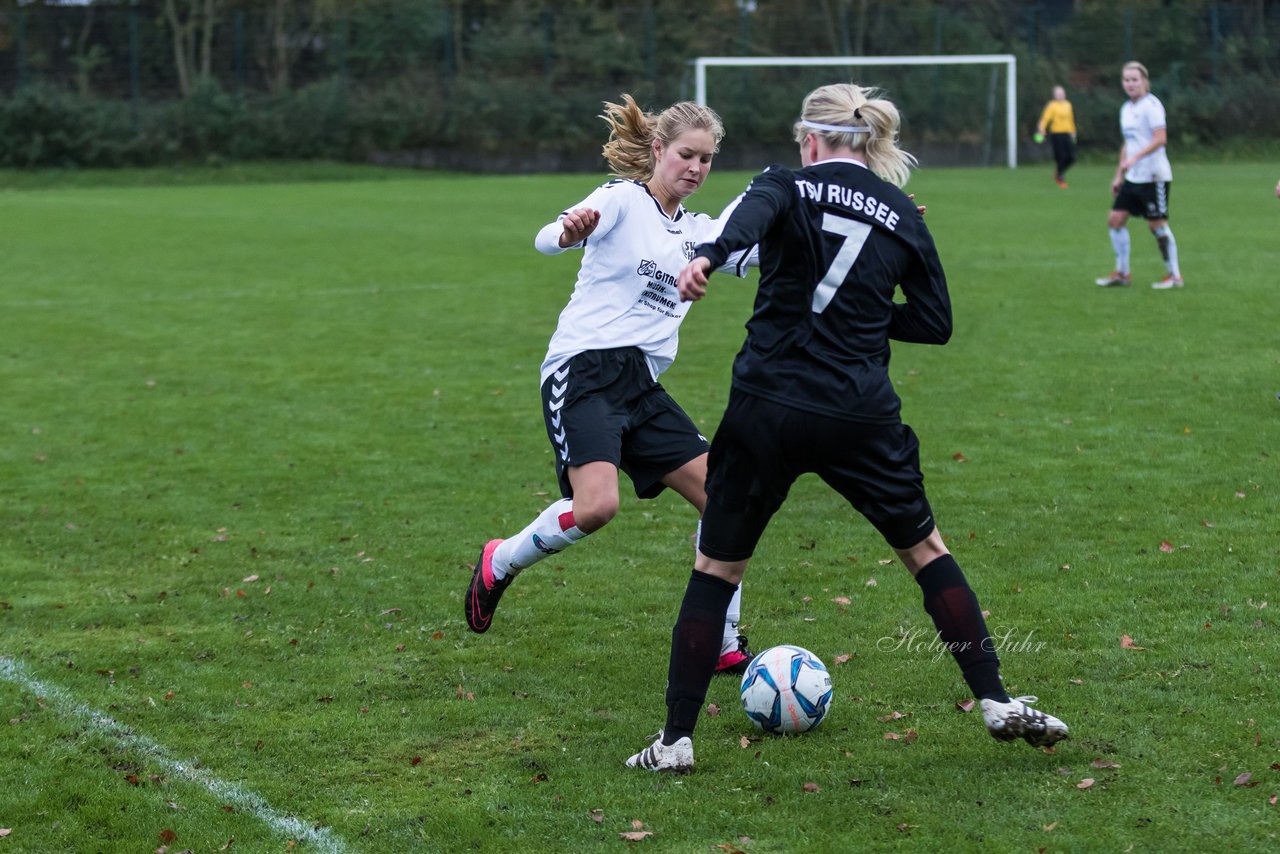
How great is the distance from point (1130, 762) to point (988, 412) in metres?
5.64

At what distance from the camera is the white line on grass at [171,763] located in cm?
406

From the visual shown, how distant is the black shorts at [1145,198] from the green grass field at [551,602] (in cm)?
126

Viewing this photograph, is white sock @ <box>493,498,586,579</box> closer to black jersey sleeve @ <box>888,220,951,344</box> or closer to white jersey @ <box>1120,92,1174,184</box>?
black jersey sleeve @ <box>888,220,951,344</box>

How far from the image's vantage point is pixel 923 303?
4371 millimetres

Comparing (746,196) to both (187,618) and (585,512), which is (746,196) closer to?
(585,512)

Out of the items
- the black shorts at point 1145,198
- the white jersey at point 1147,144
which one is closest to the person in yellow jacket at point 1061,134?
the white jersey at point 1147,144

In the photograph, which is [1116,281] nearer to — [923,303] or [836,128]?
[923,303]

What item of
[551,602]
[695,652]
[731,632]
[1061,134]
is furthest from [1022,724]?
[1061,134]

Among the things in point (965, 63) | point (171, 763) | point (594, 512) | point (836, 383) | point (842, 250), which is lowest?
point (171, 763)

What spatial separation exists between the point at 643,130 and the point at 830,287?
4.95ft

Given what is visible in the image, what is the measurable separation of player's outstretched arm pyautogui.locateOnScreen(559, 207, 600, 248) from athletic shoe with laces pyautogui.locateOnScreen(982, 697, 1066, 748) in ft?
6.79

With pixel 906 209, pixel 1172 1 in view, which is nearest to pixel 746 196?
pixel 906 209

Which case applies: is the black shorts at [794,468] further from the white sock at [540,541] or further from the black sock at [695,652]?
the white sock at [540,541]

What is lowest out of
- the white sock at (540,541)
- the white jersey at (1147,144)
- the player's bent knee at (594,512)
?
the white sock at (540,541)
